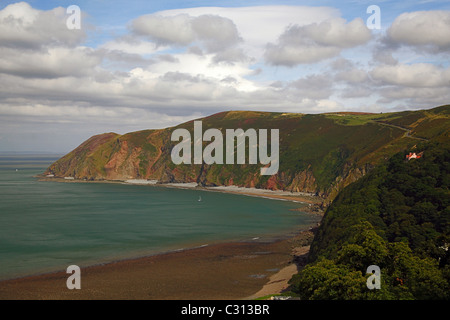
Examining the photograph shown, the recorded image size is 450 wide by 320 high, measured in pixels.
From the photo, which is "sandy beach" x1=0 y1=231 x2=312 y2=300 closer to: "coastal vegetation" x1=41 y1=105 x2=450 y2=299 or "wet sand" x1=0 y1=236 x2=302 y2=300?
"wet sand" x1=0 y1=236 x2=302 y2=300

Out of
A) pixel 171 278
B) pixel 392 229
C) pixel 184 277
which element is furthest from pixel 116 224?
pixel 392 229

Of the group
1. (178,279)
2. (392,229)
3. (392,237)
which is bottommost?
(178,279)

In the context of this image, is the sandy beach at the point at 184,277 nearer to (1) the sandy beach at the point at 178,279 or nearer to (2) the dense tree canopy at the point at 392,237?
(1) the sandy beach at the point at 178,279

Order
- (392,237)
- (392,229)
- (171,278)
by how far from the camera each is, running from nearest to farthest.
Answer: (392,237), (392,229), (171,278)

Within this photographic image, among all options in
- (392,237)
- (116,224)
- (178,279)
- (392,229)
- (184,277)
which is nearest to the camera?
(392,237)

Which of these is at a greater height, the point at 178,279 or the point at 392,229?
the point at 392,229

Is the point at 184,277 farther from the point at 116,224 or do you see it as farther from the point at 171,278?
the point at 116,224
